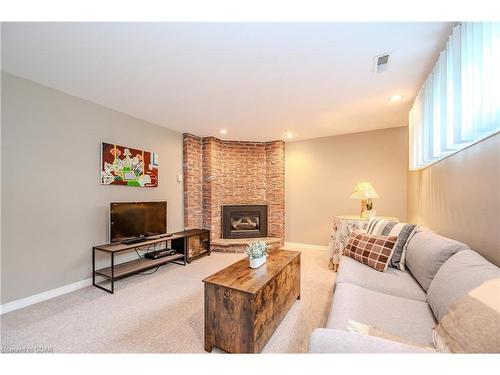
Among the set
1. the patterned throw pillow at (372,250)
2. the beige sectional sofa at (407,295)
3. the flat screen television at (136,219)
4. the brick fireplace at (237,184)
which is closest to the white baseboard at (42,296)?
the flat screen television at (136,219)

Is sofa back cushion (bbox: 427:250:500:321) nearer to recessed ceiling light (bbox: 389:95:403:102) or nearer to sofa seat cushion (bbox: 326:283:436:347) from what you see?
sofa seat cushion (bbox: 326:283:436:347)

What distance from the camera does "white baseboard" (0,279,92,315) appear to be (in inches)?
80.7

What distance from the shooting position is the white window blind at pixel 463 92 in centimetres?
119

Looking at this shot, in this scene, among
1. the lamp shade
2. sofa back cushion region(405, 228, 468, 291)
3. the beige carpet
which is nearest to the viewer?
sofa back cushion region(405, 228, 468, 291)

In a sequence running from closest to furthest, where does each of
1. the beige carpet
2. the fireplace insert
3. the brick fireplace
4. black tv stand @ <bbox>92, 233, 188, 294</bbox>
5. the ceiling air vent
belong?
the beige carpet, the ceiling air vent, black tv stand @ <bbox>92, 233, 188, 294</bbox>, the brick fireplace, the fireplace insert

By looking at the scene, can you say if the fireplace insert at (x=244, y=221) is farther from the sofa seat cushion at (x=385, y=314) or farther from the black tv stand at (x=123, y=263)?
the sofa seat cushion at (x=385, y=314)

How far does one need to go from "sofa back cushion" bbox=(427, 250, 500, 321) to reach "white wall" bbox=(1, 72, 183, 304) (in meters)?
3.49

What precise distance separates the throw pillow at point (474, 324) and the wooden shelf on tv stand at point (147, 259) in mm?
2867

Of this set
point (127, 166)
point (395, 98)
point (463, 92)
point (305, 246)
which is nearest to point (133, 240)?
point (127, 166)

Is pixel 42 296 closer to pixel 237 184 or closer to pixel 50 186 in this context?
pixel 50 186

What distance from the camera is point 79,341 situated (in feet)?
5.37

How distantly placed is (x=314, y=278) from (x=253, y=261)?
145 cm

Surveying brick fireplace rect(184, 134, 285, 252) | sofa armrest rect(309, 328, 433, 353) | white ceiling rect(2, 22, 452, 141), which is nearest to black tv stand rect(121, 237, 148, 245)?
brick fireplace rect(184, 134, 285, 252)

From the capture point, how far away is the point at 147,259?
3160mm
